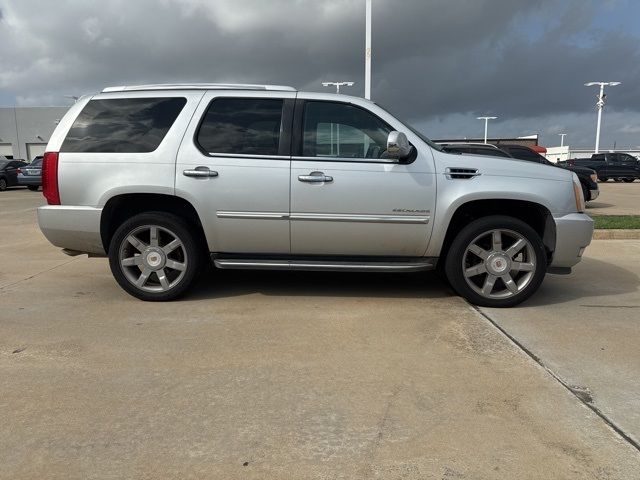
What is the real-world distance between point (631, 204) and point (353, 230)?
1470cm

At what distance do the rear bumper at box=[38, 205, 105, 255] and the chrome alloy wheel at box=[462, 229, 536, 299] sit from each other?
3489 mm

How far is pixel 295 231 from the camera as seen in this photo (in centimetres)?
474

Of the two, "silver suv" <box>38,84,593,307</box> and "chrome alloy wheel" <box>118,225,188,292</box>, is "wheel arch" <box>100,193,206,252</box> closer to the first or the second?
"silver suv" <box>38,84,593,307</box>

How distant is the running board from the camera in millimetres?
4785

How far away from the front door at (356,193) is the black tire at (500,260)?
0.36 metres

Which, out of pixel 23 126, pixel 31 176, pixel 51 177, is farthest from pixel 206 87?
pixel 23 126

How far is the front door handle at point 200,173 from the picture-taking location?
15.3 ft

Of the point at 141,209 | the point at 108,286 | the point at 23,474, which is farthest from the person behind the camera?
the point at 108,286

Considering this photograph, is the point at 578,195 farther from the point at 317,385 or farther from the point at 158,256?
the point at 158,256

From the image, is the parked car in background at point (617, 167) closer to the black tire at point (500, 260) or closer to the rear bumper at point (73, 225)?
the black tire at point (500, 260)

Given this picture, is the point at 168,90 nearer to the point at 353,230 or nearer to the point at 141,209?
the point at 141,209

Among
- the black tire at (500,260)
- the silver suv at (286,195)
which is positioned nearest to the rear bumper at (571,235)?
the silver suv at (286,195)

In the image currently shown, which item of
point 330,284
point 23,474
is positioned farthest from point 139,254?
point 23,474

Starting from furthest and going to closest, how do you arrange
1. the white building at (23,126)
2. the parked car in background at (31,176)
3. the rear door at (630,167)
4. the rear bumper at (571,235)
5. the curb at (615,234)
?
the white building at (23,126) < the rear door at (630,167) < the parked car in background at (31,176) < the curb at (615,234) < the rear bumper at (571,235)
